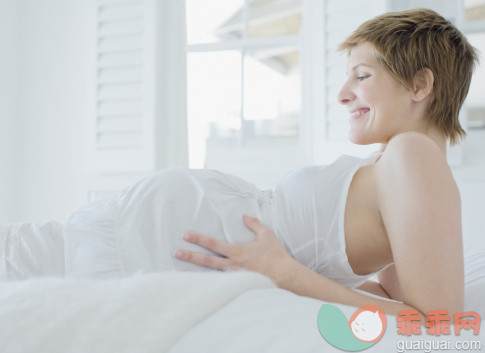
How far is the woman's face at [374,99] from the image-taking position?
132 cm

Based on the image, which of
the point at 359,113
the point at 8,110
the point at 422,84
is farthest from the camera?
the point at 8,110

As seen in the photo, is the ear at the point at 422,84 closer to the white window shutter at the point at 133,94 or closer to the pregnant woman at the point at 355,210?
the pregnant woman at the point at 355,210

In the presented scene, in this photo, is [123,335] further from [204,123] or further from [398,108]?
[204,123]

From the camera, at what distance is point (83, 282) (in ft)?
2.19

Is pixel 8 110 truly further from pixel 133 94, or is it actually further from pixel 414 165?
pixel 414 165

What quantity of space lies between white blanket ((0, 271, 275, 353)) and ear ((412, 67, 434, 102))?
85 centimetres

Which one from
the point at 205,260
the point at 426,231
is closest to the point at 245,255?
the point at 205,260

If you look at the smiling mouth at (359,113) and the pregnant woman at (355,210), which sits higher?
the smiling mouth at (359,113)

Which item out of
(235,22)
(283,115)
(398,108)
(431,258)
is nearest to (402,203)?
(431,258)

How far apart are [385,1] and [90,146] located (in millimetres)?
1900

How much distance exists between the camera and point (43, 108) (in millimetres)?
3426

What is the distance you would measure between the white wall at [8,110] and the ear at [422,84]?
2941 millimetres

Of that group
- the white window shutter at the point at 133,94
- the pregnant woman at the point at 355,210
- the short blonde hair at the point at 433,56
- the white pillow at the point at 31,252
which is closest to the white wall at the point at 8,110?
the white window shutter at the point at 133,94

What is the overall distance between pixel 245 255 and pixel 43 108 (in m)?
2.79
